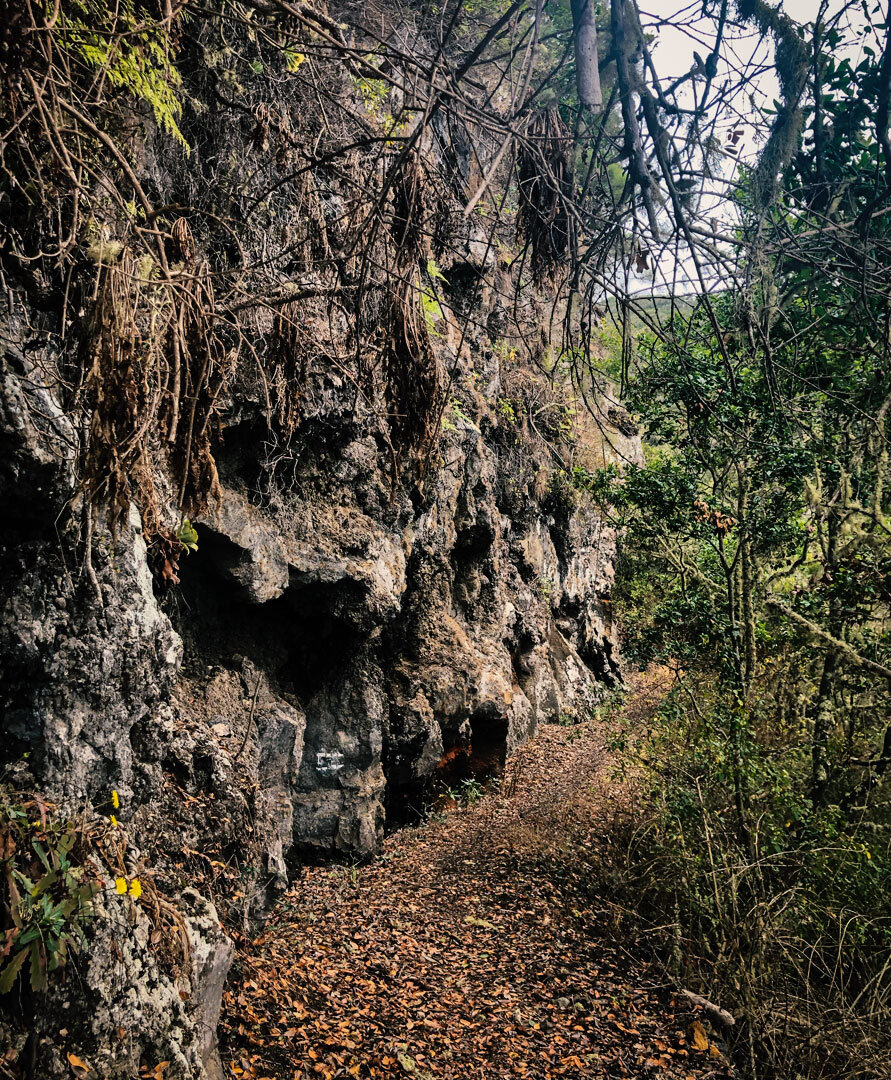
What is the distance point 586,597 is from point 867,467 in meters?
7.11

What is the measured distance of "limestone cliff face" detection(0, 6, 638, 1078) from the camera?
9.93ft

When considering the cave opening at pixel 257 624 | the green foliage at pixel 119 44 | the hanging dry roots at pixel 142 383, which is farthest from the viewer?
the cave opening at pixel 257 624

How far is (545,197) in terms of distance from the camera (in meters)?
3.33

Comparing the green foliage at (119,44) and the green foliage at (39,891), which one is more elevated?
the green foliage at (119,44)

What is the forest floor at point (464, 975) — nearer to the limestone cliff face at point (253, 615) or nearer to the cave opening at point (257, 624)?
the limestone cliff face at point (253, 615)

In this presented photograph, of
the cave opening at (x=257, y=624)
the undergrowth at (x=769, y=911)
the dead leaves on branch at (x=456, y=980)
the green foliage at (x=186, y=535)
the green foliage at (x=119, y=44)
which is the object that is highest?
the green foliage at (x=119, y=44)

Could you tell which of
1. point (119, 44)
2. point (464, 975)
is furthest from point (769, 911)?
point (119, 44)

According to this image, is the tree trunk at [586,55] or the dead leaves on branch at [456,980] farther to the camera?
the dead leaves on branch at [456,980]

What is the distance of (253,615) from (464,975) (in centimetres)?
310

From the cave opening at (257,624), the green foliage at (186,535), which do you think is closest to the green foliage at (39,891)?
the green foliage at (186,535)

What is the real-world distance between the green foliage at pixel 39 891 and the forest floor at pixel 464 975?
146 cm

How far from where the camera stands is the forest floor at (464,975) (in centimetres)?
411

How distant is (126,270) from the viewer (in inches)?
84.7

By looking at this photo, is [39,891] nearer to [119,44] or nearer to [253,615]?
[253,615]
